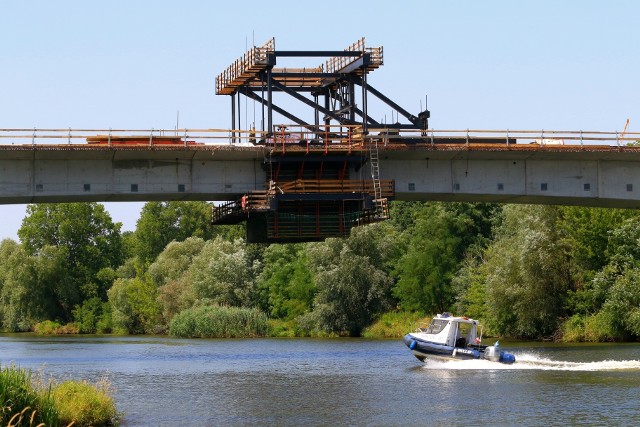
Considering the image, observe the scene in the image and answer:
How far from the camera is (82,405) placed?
34969 millimetres

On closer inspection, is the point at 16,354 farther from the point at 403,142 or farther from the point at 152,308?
the point at 152,308

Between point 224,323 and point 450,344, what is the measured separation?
1891 inches

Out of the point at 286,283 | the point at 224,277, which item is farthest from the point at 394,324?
the point at 224,277

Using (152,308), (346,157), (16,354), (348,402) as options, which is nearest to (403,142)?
(346,157)

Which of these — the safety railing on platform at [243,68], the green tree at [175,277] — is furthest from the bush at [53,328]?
the safety railing on platform at [243,68]

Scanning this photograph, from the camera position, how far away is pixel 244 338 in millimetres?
106125

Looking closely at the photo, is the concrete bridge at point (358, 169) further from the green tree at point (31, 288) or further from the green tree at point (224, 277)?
the green tree at point (31, 288)

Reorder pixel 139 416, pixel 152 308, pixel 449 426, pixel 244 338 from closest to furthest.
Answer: pixel 449 426
pixel 139 416
pixel 244 338
pixel 152 308

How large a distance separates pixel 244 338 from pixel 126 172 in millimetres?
49944

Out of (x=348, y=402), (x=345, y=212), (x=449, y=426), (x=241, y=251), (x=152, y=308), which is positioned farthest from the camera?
(x=152, y=308)

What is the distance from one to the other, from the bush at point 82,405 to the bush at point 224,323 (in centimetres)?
7030

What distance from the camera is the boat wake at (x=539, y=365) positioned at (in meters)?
58.1

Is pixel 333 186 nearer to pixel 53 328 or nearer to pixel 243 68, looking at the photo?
pixel 243 68

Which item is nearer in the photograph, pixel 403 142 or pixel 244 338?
pixel 403 142
